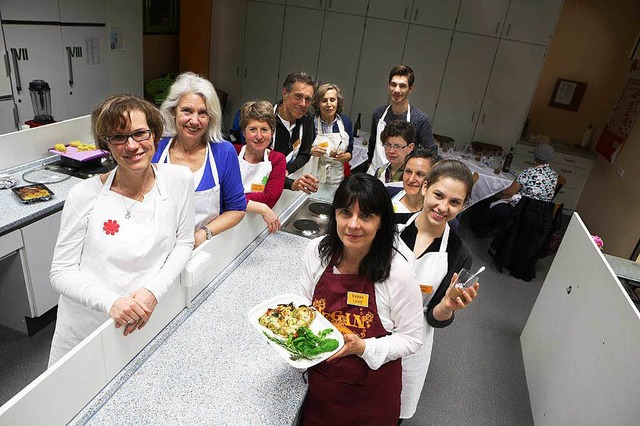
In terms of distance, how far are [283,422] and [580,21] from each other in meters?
6.28

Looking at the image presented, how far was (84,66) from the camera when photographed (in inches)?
172

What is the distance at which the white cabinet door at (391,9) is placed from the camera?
5.17 m

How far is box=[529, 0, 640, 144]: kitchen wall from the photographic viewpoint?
5.26m

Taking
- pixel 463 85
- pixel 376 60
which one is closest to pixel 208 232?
pixel 376 60

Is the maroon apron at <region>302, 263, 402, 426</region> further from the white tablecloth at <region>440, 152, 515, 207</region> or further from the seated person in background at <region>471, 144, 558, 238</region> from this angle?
the white tablecloth at <region>440, 152, 515, 207</region>

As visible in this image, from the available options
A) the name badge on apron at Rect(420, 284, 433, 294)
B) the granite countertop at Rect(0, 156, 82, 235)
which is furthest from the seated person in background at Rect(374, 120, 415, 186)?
the granite countertop at Rect(0, 156, 82, 235)

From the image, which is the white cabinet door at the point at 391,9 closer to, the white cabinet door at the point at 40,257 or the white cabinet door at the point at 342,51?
the white cabinet door at the point at 342,51

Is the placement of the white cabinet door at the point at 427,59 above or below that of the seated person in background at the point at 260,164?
above

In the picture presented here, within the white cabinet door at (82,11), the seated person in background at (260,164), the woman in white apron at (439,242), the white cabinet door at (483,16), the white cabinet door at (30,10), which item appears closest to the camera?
the woman in white apron at (439,242)

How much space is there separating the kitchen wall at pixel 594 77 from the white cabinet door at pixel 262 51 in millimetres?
3682

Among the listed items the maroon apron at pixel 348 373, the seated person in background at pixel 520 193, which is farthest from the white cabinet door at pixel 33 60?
the seated person in background at pixel 520 193

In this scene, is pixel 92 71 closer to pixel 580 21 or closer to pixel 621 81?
pixel 580 21

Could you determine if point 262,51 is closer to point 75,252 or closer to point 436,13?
point 436,13

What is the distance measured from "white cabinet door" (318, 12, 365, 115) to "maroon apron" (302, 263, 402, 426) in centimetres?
479
